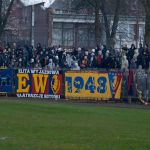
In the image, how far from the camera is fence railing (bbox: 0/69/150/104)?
96.2 ft

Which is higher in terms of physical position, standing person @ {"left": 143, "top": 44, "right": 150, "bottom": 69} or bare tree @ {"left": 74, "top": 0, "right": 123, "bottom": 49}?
bare tree @ {"left": 74, "top": 0, "right": 123, "bottom": 49}

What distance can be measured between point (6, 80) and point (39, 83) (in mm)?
1763

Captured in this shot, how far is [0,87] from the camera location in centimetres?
3141

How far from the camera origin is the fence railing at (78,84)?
96.2 feet

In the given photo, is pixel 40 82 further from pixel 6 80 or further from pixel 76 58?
pixel 76 58

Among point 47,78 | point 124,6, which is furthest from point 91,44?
point 47,78

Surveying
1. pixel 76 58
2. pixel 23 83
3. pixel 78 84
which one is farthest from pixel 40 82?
pixel 76 58

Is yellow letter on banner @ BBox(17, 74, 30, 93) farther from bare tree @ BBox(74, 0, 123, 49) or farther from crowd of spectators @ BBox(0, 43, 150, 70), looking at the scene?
bare tree @ BBox(74, 0, 123, 49)

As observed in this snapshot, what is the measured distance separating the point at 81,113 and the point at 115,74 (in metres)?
7.72

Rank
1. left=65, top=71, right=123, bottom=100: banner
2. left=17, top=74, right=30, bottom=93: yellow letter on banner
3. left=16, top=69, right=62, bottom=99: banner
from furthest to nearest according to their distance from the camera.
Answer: left=17, top=74, right=30, bottom=93: yellow letter on banner → left=16, top=69, right=62, bottom=99: banner → left=65, top=71, right=123, bottom=100: banner

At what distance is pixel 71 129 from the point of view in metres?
16.7

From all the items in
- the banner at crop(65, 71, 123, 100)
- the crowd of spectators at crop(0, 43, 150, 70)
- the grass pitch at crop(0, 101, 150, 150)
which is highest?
the crowd of spectators at crop(0, 43, 150, 70)

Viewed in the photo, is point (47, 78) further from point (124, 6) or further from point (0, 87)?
point (124, 6)

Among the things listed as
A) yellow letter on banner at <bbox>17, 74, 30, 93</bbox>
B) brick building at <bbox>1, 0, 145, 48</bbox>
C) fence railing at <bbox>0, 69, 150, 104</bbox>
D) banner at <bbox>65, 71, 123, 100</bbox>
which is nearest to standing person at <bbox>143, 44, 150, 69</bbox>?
fence railing at <bbox>0, 69, 150, 104</bbox>
